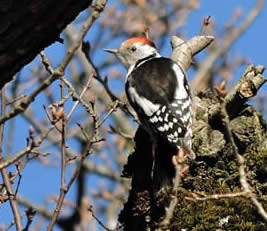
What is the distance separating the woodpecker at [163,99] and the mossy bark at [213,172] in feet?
0.29

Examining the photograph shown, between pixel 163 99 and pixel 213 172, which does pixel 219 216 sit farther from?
pixel 163 99

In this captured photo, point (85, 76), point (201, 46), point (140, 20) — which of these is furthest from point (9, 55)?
point (140, 20)

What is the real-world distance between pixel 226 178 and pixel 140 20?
25.3ft

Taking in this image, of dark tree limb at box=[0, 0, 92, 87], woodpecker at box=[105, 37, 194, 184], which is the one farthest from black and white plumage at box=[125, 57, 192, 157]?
dark tree limb at box=[0, 0, 92, 87]

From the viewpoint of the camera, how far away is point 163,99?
4.36m

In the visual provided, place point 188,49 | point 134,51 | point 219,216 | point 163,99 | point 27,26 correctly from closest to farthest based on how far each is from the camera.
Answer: point 27,26 → point 219,216 → point 163,99 → point 188,49 → point 134,51

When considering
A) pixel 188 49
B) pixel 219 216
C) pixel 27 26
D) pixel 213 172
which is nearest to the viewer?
pixel 27 26

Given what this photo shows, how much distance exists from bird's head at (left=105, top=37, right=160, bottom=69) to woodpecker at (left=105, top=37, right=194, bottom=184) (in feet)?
2.23

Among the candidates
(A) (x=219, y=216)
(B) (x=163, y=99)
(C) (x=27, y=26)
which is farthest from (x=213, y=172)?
(C) (x=27, y=26)

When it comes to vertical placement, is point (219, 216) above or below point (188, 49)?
below

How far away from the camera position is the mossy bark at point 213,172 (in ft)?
10.7

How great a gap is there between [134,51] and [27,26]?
392 cm

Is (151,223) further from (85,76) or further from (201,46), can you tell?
(85,76)

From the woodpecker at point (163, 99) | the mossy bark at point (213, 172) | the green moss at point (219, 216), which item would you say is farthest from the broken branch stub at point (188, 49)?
the green moss at point (219, 216)
